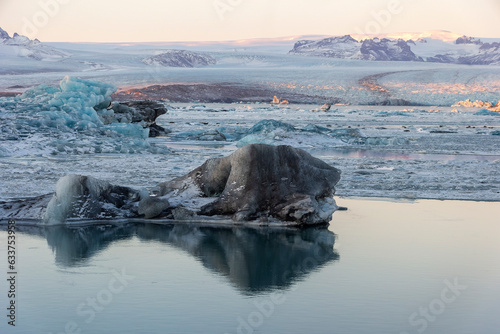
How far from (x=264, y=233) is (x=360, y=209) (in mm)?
1433

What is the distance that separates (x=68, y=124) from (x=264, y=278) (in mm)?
12126

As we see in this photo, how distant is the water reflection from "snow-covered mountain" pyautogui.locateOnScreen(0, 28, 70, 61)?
2438 inches

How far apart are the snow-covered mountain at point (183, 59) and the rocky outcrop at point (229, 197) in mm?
62830

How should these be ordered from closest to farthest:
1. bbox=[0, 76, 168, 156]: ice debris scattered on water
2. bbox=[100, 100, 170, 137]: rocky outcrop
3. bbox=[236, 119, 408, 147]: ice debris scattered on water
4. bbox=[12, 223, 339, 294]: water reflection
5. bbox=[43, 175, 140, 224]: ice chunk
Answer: bbox=[12, 223, 339, 294]: water reflection
bbox=[43, 175, 140, 224]: ice chunk
bbox=[0, 76, 168, 156]: ice debris scattered on water
bbox=[236, 119, 408, 147]: ice debris scattered on water
bbox=[100, 100, 170, 137]: rocky outcrop

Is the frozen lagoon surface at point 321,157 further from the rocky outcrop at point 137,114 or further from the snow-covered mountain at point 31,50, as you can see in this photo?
the snow-covered mountain at point 31,50

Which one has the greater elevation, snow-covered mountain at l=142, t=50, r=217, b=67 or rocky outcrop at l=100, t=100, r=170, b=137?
rocky outcrop at l=100, t=100, r=170, b=137

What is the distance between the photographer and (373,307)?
382cm

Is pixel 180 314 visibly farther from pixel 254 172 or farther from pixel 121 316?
pixel 254 172

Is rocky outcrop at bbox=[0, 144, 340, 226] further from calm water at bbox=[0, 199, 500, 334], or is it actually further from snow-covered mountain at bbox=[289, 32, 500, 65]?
snow-covered mountain at bbox=[289, 32, 500, 65]

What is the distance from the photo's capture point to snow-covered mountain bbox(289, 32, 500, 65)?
90938mm

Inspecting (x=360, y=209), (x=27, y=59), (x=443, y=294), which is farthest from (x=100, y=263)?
(x=27, y=59)

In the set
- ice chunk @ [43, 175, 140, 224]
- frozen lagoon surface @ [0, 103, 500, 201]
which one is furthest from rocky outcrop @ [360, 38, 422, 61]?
ice chunk @ [43, 175, 140, 224]

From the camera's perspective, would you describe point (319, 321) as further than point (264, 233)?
No

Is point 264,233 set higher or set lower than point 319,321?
lower
